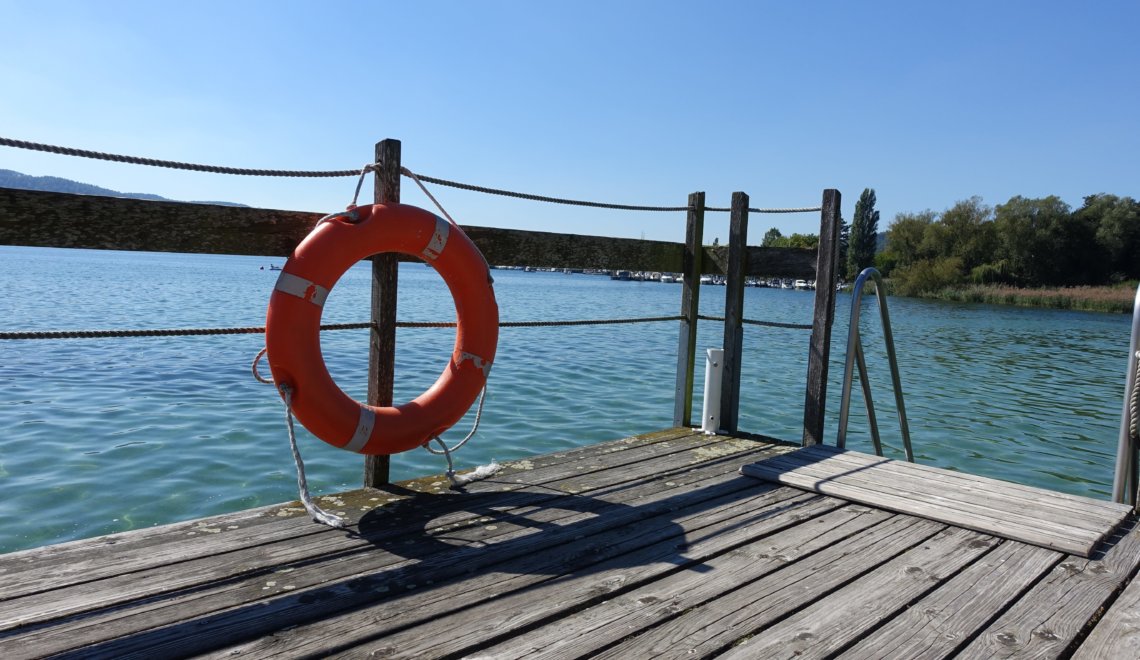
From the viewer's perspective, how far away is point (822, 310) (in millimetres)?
3270

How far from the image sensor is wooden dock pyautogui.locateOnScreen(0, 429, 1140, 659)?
1415mm

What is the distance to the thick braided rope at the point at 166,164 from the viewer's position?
1729 mm

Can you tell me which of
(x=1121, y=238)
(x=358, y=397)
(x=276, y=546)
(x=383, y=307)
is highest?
(x=1121, y=238)

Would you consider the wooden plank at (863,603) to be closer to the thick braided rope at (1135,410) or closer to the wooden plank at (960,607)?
the wooden plank at (960,607)

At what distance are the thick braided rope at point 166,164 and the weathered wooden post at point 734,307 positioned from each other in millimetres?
1867

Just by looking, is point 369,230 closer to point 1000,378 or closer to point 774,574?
point 774,574

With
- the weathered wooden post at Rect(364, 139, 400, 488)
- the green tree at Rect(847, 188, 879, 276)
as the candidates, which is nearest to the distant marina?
the weathered wooden post at Rect(364, 139, 400, 488)

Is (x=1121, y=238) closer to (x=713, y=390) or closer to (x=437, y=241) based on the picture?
(x=713, y=390)

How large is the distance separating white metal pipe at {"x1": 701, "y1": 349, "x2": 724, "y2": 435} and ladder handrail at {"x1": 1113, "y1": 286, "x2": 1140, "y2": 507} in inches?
61.7

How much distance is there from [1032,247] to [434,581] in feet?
163

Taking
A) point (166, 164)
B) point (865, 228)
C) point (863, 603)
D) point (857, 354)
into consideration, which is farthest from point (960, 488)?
point (865, 228)

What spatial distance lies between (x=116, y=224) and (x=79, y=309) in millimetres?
14102

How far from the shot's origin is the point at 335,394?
2.10 m

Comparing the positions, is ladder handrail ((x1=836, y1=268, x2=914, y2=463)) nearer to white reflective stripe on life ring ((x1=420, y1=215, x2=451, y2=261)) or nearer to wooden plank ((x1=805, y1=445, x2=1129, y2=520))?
wooden plank ((x1=805, y1=445, x2=1129, y2=520))
